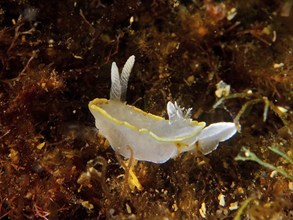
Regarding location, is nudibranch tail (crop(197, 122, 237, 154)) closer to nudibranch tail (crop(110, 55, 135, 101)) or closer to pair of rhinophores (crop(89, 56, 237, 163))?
pair of rhinophores (crop(89, 56, 237, 163))

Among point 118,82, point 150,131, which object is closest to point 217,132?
point 150,131

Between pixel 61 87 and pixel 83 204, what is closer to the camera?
pixel 83 204

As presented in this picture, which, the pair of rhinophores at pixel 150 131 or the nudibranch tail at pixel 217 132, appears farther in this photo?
the nudibranch tail at pixel 217 132

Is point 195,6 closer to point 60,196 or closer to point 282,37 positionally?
point 282,37

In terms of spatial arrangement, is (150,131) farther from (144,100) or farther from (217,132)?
(144,100)

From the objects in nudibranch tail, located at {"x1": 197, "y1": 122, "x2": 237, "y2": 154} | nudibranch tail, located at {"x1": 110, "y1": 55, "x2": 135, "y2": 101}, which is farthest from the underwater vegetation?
nudibranch tail, located at {"x1": 197, "y1": 122, "x2": 237, "y2": 154}

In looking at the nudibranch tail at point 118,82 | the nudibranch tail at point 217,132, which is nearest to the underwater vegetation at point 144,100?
the nudibranch tail at point 118,82

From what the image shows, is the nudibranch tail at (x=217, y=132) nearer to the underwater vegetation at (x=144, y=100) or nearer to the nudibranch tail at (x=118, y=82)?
the underwater vegetation at (x=144, y=100)

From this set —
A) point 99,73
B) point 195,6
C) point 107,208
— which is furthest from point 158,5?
point 107,208
